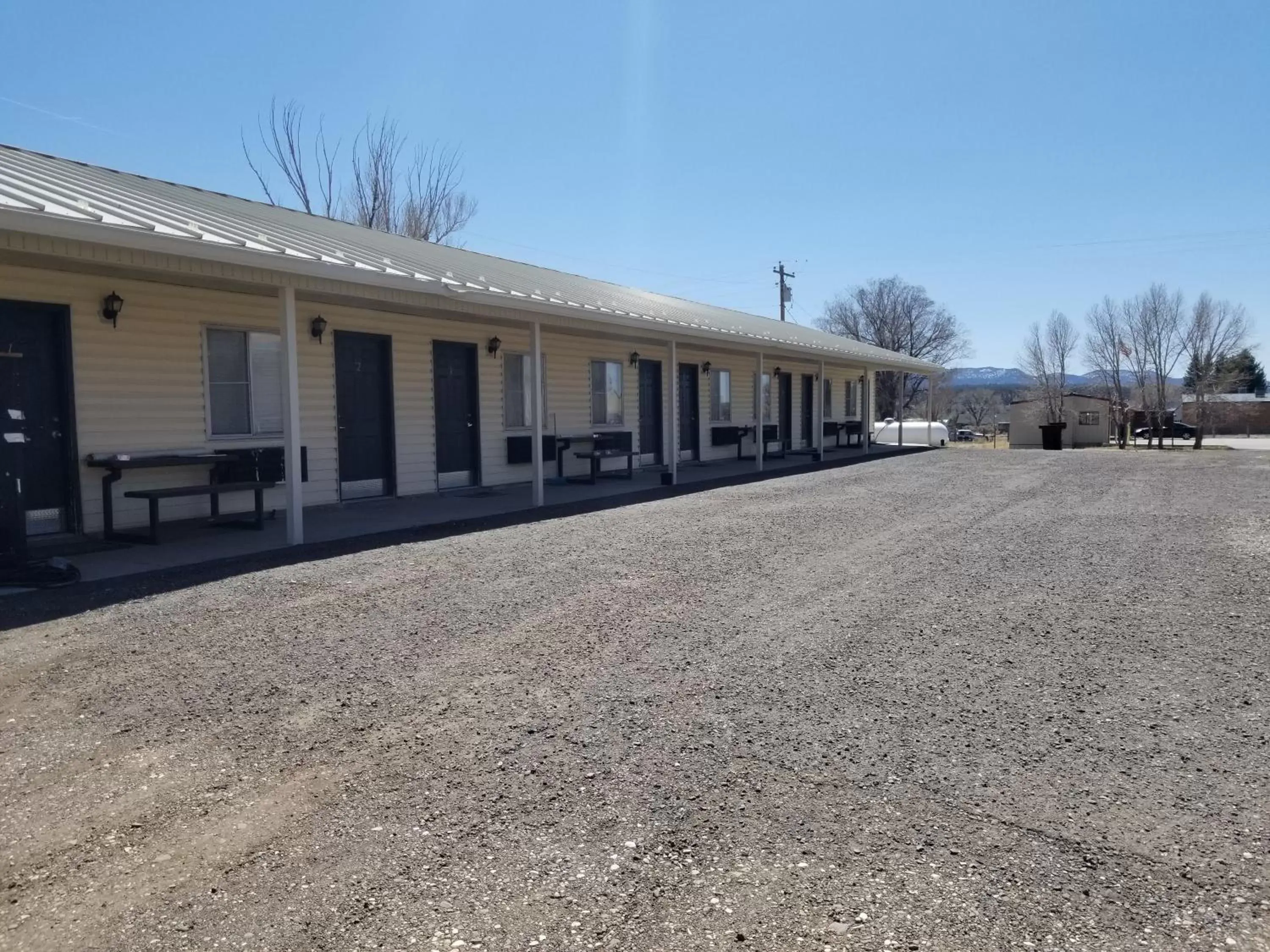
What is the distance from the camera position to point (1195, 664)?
4.20 metres

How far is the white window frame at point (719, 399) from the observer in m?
18.4

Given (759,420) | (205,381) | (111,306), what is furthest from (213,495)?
(759,420)

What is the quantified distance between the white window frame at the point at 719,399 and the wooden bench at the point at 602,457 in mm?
Result: 3580

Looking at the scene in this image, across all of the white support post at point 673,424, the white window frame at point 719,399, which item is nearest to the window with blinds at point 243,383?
the white support post at point 673,424

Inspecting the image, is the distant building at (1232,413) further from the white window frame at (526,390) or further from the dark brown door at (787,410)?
the white window frame at (526,390)

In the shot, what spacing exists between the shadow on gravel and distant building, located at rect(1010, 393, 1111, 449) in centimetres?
3105

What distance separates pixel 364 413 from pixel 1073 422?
35.7 metres

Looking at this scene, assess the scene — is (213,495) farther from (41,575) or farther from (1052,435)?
(1052,435)

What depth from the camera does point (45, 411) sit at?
7.77m

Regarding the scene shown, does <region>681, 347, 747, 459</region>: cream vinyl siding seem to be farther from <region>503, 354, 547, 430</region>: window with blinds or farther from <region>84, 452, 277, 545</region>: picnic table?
<region>84, 452, 277, 545</region>: picnic table

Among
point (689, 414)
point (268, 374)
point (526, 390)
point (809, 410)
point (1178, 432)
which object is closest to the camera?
point (268, 374)

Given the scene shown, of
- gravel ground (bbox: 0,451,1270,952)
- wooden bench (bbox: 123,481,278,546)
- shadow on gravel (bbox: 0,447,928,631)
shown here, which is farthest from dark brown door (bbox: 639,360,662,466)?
gravel ground (bbox: 0,451,1270,952)

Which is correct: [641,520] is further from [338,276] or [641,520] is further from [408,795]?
[408,795]

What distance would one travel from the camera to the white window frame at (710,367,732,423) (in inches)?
726
